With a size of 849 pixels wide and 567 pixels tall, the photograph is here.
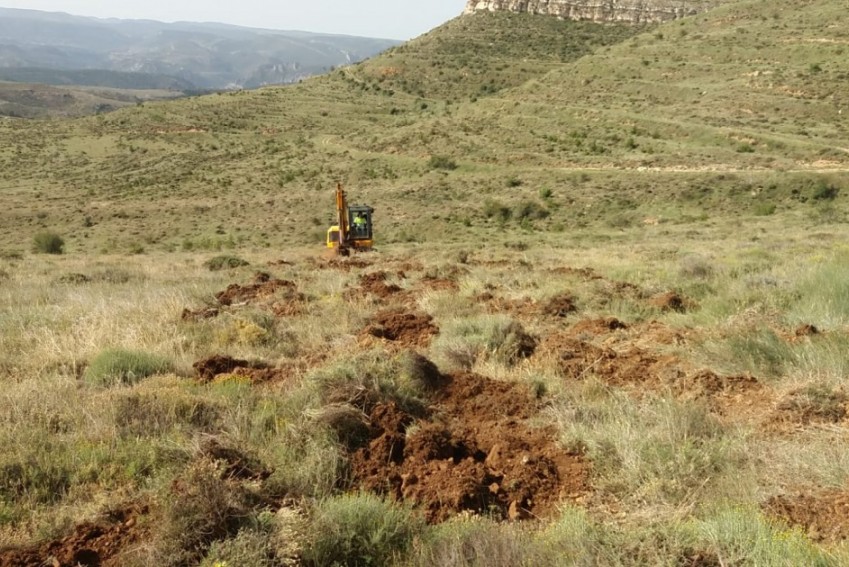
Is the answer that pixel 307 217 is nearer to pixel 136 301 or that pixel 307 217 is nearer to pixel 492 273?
pixel 492 273

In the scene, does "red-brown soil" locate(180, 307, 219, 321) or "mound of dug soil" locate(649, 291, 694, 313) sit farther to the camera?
"mound of dug soil" locate(649, 291, 694, 313)

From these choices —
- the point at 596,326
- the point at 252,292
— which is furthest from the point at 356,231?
the point at 596,326

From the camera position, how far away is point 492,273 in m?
12.9

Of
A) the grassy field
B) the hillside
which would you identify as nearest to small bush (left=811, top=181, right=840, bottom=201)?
the hillside

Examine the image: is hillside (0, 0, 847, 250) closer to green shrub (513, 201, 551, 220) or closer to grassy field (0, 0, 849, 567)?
green shrub (513, 201, 551, 220)

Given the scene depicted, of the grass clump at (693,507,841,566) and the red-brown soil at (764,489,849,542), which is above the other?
the grass clump at (693,507,841,566)

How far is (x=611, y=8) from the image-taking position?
92438mm

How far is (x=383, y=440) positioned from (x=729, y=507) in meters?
2.25

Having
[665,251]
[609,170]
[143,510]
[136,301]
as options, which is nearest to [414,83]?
[609,170]

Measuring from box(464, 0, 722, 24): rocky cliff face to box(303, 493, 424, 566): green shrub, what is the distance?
319 ft

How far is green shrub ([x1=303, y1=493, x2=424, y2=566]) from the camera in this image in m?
3.22

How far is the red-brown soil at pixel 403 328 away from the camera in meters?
7.88

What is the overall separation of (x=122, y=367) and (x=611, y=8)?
9960 centimetres

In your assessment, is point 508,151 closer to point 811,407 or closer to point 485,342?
point 485,342
